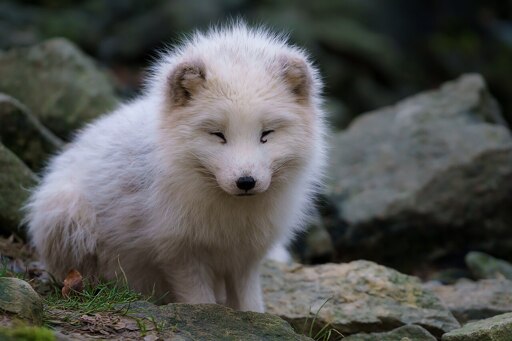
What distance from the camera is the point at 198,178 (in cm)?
512

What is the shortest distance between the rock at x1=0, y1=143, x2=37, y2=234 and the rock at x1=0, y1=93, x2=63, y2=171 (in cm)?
53

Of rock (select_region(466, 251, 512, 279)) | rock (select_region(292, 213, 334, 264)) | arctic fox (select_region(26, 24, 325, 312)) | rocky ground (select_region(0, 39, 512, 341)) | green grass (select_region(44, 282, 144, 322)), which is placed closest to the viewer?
green grass (select_region(44, 282, 144, 322))

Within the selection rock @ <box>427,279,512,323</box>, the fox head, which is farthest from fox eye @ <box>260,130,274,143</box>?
rock @ <box>427,279,512,323</box>

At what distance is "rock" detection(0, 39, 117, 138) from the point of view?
8.51 metres

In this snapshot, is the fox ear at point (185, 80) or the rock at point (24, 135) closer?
the fox ear at point (185, 80)

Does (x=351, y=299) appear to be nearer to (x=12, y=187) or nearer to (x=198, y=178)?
(x=198, y=178)

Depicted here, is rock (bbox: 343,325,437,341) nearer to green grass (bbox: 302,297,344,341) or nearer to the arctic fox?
green grass (bbox: 302,297,344,341)

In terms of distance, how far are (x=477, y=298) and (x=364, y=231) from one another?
6.08 feet

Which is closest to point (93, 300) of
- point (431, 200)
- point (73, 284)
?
point (73, 284)

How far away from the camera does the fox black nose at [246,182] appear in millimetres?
4691

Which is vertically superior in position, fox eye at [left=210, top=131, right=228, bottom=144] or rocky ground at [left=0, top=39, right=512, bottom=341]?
fox eye at [left=210, top=131, right=228, bottom=144]

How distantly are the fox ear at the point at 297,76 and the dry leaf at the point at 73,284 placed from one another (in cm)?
171

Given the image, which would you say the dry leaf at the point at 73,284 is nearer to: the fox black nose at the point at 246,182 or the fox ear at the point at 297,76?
the fox black nose at the point at 246,182

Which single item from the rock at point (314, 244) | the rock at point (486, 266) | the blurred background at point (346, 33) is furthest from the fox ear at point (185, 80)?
the blurred background at point (346, 33)
